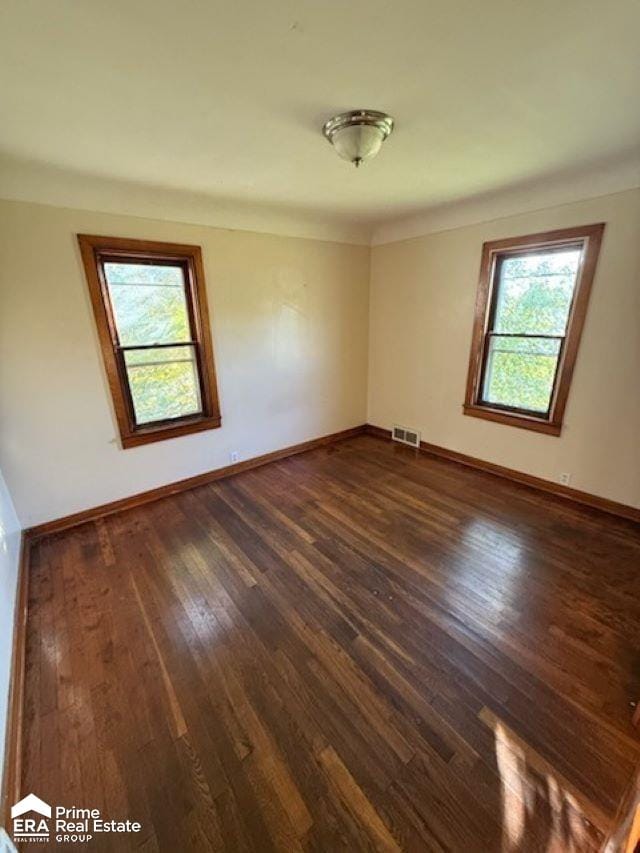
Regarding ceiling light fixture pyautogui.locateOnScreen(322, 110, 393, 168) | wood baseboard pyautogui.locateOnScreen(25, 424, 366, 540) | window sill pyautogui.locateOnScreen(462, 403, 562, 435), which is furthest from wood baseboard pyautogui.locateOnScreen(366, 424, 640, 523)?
ceiling light fixture pyautogui.locateOnScreen(322, 110, 393, 168)

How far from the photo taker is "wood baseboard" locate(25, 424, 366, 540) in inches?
104

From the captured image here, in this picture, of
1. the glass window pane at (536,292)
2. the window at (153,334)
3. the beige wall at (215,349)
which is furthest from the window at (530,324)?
the window at (153,334)

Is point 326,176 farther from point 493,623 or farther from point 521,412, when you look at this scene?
point 493,623

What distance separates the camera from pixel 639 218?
2.29 metres

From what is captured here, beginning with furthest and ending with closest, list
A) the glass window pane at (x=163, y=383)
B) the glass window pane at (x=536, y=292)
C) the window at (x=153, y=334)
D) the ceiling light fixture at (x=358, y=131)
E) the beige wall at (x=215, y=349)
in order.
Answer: the glass window pane at (x=163, y=383) → the glass window pane at (x=536, y=292) → the window at (x=153, y=334) → the beige wall at (x=215, y=349) → the ceiling light fixture at (x=358, y=131)

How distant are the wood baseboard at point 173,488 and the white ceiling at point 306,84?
93.9 inches

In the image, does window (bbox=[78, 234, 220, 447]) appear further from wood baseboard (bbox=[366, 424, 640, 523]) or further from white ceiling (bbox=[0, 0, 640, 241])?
wood baseboard (bbox=[366, 424, 640, 523])

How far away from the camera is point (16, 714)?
1.39 m

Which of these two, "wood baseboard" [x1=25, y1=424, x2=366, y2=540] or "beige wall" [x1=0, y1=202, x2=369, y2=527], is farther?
"wood baseboard" [x1=25, y1=424, x2=366, y2=540]

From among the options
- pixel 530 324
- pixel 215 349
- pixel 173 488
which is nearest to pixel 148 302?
pixel 215 349

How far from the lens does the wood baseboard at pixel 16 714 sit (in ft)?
3.78

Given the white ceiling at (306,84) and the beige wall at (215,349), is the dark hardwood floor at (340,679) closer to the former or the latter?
the beige wall at (215,349)

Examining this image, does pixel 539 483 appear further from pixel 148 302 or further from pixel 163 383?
pixel 148 302

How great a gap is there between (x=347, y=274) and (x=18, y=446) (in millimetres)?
3463
